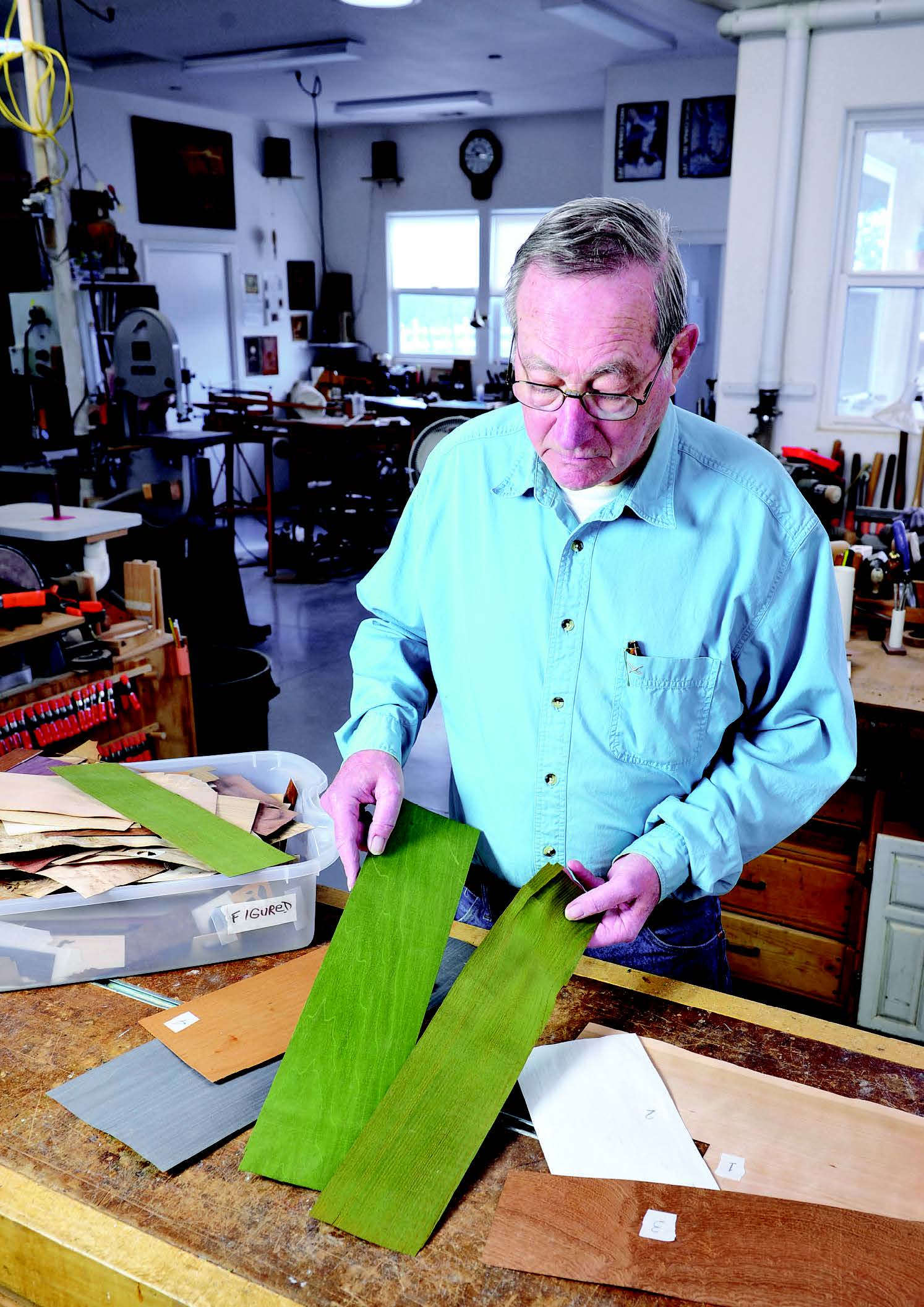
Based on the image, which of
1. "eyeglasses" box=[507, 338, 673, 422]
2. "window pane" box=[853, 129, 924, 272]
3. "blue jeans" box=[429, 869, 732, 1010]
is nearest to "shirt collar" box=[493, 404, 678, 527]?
"eyeglasses" box=[507, 338, 673, 422]

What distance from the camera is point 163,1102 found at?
1.03 metres

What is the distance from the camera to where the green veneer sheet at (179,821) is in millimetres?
1229

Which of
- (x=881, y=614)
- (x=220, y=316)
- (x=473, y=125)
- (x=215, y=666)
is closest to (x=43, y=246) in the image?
(x=215, y=666)

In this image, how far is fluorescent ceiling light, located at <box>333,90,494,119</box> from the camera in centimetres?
855

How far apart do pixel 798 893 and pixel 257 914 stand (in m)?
1.69

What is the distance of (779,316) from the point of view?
16.6ft

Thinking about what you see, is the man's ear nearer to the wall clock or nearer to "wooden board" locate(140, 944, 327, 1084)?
"wooden board" locate(140, 944, 327, 1084)

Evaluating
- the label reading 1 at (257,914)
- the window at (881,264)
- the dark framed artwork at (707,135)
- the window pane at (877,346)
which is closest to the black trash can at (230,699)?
the label reading 1 at (257,914)

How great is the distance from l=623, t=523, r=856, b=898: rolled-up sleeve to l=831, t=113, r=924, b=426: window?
13.1 ft

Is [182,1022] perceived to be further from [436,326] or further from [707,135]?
[436,326]

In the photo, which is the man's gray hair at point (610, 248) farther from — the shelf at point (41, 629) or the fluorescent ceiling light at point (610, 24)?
the fluorescent ceiling light at point (610, 24)

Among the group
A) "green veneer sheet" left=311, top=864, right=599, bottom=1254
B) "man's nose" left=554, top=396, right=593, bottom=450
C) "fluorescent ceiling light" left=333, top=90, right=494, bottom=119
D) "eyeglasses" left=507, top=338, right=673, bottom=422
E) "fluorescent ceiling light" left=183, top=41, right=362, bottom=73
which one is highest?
"fluorescent ceiling light" left=333, top=90, right=494, bottom=119

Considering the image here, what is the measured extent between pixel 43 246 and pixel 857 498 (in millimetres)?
3512

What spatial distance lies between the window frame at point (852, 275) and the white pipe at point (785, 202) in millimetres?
215
